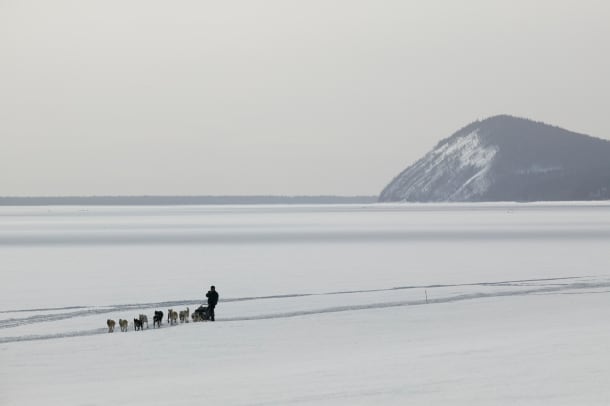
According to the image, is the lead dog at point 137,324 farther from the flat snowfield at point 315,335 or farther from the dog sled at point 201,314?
the dog sled at point 201,314

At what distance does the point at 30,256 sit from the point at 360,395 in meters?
45.5

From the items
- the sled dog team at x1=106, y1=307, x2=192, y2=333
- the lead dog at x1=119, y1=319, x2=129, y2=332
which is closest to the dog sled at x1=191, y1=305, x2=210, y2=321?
the sled dog team at x1=106, y1=307, x2=192, y2=333

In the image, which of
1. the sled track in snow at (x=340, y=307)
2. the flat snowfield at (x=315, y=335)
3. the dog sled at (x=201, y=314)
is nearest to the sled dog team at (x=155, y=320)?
the dog sled at (x=201, y=314)

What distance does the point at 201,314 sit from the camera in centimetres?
2492

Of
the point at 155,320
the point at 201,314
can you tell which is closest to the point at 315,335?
the point at 201,314

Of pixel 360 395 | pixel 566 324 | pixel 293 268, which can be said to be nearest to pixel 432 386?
pixel 360 395

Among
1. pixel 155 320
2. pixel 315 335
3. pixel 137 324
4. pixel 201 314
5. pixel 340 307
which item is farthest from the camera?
pixel 340 307

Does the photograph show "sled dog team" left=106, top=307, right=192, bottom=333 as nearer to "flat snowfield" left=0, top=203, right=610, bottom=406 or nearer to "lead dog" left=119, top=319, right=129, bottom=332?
"lead dog" left=119, top=319, right=129, bottom=332

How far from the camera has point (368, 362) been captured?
58.1 ft

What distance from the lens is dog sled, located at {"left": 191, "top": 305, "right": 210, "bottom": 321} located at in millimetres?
24766

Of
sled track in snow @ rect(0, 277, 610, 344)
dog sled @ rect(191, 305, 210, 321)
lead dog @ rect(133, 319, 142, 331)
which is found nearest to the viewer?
lead dog @ rect(133, 319, 142, 331)

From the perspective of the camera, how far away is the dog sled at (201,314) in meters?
24.8

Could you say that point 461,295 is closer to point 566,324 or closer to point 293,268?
point 566,324

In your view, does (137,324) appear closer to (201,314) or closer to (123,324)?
(123,324)
